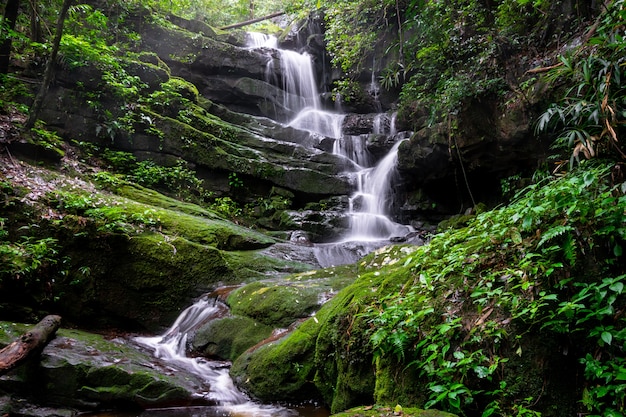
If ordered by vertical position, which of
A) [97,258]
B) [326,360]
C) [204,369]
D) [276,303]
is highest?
[97,258]

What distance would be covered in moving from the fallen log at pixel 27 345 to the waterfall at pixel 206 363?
4.74ft

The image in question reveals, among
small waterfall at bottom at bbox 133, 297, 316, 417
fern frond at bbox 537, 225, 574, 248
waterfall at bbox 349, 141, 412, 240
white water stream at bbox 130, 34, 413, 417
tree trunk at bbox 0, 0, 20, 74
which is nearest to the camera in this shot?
fern frond at bbox 537, 225, 574, 248

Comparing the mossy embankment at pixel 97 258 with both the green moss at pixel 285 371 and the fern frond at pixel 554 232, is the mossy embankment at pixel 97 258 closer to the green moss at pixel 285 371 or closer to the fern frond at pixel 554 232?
the green moss at pixel 285 371

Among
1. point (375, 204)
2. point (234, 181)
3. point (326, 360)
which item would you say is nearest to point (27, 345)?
point (326, 360)

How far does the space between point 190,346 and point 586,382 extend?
492 centimetres

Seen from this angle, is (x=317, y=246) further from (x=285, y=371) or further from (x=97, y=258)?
(x=285, y=371)

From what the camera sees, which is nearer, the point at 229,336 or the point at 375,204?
the point at 229,336

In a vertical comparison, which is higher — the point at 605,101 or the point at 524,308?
the point at 605,101

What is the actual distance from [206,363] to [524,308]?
419cm

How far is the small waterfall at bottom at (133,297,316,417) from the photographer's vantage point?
13.0ft

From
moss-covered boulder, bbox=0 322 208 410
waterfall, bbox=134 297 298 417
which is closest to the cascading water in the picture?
waterfall, bbox=134 297 298 417

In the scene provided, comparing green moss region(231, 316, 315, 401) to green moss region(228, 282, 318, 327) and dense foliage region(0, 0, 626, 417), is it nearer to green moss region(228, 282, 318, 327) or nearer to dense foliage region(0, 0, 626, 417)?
green moss region(228, 282, 318, 327)

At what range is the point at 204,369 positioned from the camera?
16.4ft

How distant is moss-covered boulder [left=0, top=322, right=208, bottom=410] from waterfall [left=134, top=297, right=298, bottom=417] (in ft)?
0.80
